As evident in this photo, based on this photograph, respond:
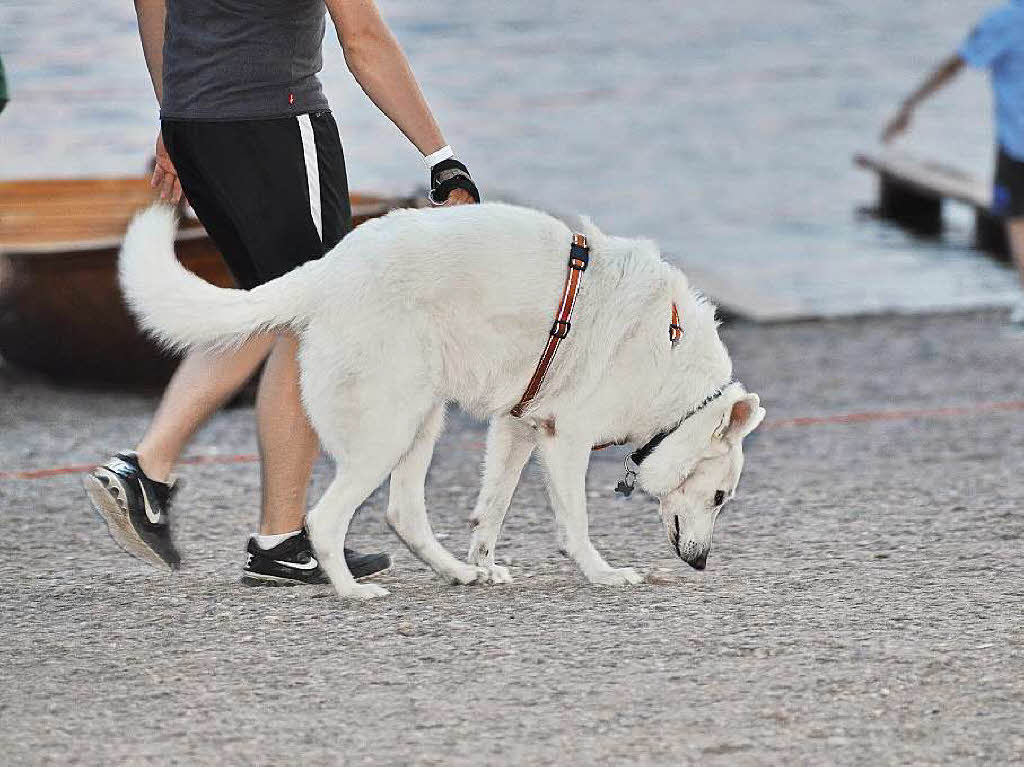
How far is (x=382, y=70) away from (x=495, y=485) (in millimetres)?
1173

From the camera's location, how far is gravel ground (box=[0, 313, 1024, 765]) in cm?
321

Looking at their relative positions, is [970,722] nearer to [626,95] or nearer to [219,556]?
[219,556]

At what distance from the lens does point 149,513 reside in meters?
4.25

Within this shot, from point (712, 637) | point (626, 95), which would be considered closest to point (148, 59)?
point (712, 637)

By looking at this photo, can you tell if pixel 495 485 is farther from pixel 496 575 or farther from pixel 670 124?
pixel 670 124

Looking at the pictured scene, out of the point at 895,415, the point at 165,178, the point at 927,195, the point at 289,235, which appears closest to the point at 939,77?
the point at 895,415

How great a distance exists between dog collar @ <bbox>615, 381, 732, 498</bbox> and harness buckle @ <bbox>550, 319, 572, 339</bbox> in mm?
443

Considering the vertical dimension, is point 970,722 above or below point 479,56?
above

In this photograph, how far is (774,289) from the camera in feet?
38.0

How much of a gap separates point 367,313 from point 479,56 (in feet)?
78.1

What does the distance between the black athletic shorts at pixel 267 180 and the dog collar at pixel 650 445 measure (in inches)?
38.7

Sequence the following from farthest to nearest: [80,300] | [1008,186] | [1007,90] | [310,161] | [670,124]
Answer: [670,124] < [1008,186] < [1007,90] < [80,300] < [310,161]

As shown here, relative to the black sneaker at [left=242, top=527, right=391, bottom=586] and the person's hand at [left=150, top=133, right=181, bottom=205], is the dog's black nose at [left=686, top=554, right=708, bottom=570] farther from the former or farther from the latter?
the person's hand at [left=150, top=133, right=181, bottom=205]

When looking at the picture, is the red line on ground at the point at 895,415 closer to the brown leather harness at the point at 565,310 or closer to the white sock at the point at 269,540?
the brown leather harness at the point at 565,310
